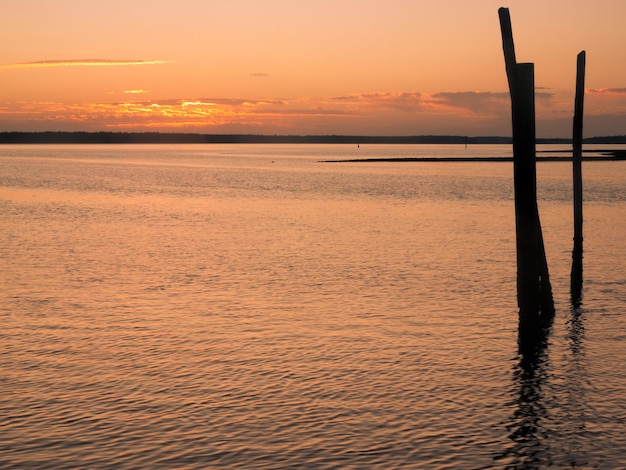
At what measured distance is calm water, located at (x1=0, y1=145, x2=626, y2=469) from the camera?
36.3ft

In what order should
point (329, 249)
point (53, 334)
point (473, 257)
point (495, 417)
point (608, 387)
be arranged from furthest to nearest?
point (329, 249), point (473, 257), point (53, 334), point (608, 387), point (495, 417)

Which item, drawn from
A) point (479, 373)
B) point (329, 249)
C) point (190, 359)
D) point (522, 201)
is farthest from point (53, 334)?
point (329, 249)

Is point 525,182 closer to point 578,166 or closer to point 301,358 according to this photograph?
point 301,358

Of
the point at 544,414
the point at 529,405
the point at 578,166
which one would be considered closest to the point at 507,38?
the point at 529,405

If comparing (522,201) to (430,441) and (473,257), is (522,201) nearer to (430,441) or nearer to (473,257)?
(430,441)

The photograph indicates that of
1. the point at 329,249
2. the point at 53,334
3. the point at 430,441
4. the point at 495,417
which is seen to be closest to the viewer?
the point at 430,441

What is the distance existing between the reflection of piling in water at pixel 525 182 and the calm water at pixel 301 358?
0.88 meters

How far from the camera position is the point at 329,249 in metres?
33.1

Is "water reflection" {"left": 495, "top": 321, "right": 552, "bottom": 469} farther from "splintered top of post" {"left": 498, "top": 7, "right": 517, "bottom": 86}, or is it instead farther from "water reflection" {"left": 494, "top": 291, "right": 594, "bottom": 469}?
"splintered top of post" {"left": 498, "top": 7, "right": 517, "bottom": 86}

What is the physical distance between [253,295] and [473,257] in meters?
10.7

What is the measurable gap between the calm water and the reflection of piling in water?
2.88 feet

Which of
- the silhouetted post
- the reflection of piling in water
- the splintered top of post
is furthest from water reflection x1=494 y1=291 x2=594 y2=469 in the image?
the silhouetted post

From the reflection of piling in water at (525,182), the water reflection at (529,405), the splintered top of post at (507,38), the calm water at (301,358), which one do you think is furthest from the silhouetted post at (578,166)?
the water reflection at (529,405)

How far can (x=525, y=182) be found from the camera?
1762 cm
